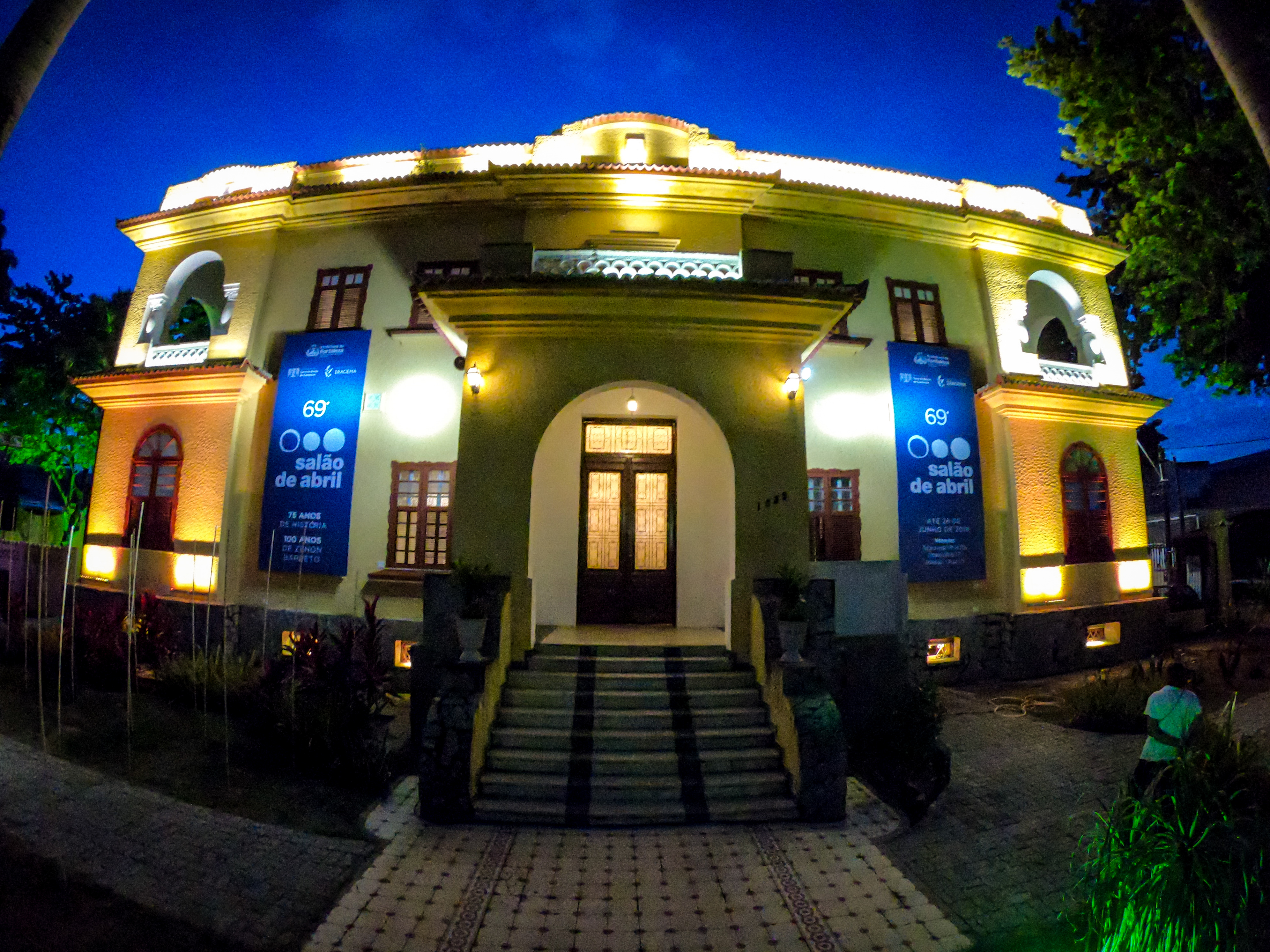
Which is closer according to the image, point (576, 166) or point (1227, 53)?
point (1227, 53)

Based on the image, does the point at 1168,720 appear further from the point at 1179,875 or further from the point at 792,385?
the point at 792,385

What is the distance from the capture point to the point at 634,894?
172 inches

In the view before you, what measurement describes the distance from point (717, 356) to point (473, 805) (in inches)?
232

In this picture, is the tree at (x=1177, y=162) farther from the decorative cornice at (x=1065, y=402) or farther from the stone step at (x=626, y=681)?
the stone step at (x=626, y=681)

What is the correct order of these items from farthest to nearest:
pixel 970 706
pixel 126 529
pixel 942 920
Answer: pixel 126 529 < pixel 970 706 < pixel 942 920

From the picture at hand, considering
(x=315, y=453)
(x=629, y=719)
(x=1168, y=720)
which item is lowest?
(x=629, y=719)

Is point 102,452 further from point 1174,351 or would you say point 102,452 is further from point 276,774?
point 1174,351

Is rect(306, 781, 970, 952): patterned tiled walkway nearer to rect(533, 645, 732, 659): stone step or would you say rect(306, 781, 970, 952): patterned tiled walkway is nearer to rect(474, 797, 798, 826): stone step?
rect(474, 797, 798, 826): stone step

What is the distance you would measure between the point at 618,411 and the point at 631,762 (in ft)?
19.3

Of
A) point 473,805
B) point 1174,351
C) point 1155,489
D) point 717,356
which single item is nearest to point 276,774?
point 473,805

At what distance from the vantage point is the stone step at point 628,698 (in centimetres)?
653

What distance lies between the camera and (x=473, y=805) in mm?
5457

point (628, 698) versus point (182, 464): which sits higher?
point (182, 464)

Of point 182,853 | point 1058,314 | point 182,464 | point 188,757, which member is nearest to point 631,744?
point 182,853
